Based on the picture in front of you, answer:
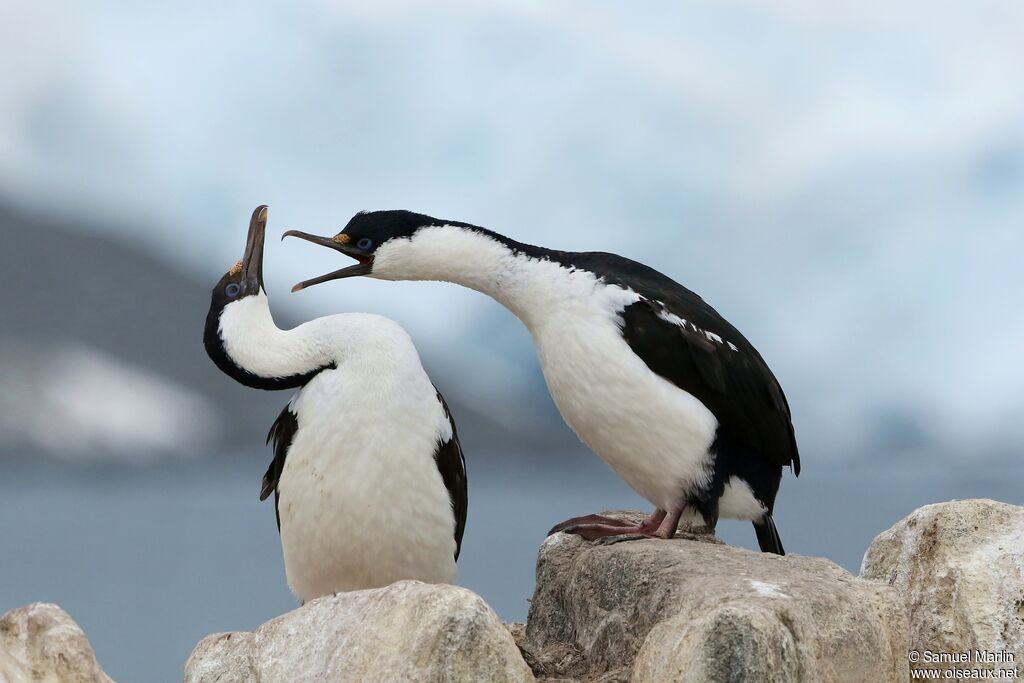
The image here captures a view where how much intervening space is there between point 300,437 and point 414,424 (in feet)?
1.58

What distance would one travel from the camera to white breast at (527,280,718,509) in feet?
18.3

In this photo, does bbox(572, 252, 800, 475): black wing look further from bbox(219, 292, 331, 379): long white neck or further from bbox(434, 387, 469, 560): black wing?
bbox(219, 292, 331, 379): long white neck

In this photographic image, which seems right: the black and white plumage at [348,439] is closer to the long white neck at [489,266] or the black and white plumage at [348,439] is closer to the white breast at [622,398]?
the long white neck at [489,266]

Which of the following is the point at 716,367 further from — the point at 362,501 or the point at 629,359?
the point at 362,501

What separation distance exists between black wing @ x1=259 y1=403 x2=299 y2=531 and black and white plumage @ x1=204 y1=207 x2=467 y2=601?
0.01 m

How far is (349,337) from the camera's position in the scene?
5.56m

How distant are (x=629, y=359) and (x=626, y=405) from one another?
0.19 m

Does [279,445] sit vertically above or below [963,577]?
above

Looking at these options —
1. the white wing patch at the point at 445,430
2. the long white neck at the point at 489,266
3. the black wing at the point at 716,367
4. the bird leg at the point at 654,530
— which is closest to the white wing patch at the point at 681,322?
the black wing at the point at 716,367

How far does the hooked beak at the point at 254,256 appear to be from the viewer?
18.6 feet

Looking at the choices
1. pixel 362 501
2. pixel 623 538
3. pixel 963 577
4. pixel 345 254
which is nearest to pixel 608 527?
pixel 623 538

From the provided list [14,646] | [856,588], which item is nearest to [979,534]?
[856,588]

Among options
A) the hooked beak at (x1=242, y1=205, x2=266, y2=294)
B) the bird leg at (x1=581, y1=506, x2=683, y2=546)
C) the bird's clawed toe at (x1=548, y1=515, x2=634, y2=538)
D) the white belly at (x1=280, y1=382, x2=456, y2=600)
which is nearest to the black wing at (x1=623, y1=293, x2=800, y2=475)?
the bird leg at (x1=581, y1=506, x2=683, y2=546)

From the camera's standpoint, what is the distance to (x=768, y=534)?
19.8ft
